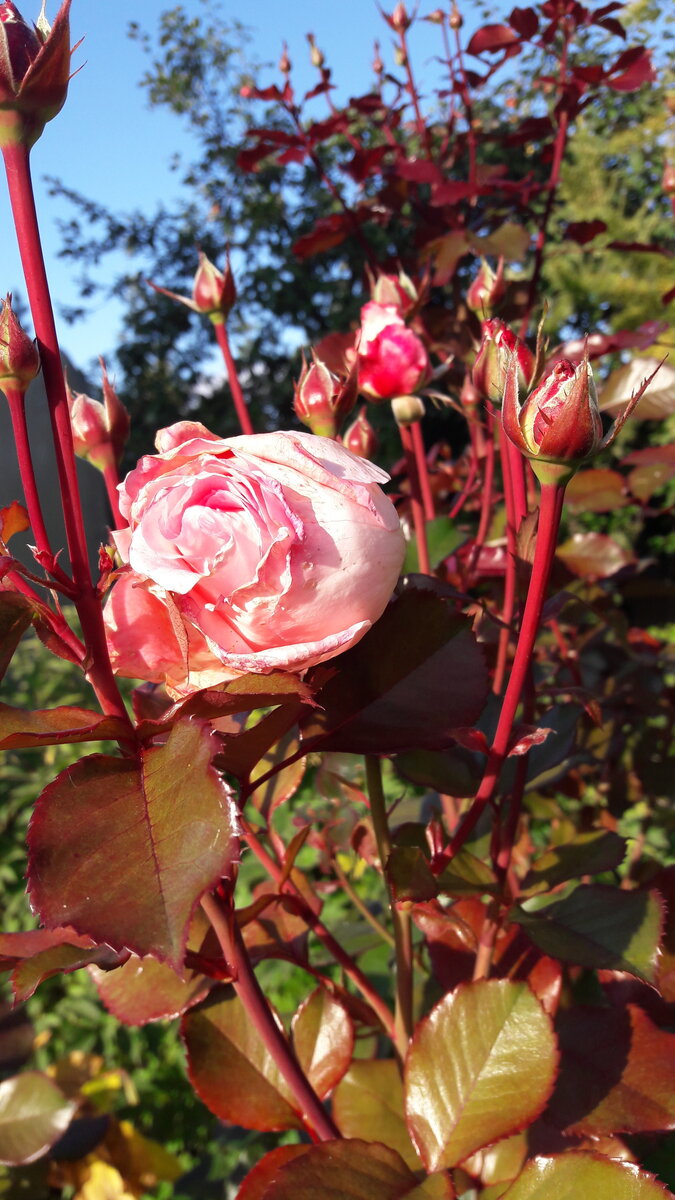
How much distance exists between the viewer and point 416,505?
0.66m

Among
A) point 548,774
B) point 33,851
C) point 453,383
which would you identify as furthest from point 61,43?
point 453,383

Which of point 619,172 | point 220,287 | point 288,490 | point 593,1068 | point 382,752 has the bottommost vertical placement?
point 593,1068

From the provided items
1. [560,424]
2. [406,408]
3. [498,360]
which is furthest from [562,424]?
[406,408]

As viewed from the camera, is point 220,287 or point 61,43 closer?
point 61,43

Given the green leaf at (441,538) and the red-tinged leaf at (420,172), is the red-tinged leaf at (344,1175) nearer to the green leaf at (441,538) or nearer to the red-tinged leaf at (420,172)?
the green leaf at (441,538)

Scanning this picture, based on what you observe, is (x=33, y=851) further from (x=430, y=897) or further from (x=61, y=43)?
(x=61, y=43)

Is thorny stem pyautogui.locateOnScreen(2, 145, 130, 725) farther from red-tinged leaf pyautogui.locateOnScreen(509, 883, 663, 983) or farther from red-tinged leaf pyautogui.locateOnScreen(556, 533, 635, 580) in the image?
red-tinged leaf pyautogui.locateOnScreen(556, 533, 635, 580)

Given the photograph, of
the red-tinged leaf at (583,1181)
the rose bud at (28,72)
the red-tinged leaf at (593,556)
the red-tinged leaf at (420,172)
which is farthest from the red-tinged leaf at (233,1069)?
the red-tinged leaf at (420,172)

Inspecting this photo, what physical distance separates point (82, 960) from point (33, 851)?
116 mm

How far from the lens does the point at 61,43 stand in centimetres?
31

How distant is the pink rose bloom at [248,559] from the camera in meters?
0.31

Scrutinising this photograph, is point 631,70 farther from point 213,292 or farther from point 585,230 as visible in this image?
point 213,292

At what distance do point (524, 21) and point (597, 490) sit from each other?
0.58m

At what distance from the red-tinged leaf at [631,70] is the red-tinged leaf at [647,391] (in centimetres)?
38
